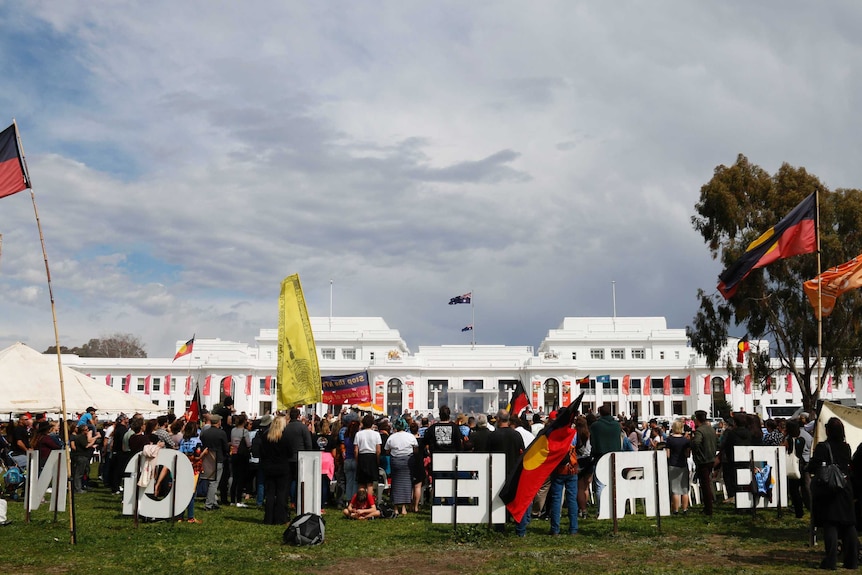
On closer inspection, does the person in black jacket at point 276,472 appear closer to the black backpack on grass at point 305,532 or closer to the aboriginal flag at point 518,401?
the black backpack on grass at point 305,532

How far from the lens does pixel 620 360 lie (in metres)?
95.2

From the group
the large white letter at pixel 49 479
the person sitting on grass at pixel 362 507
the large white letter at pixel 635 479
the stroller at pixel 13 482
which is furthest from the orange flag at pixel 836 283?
the stroller at pixel 13 482

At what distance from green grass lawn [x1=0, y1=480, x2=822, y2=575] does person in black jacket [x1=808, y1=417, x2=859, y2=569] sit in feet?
1.37

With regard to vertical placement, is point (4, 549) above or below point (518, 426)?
below

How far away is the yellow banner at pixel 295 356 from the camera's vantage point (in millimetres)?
13805

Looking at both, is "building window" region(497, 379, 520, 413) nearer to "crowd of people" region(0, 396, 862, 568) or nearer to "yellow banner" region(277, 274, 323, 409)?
"crowd of people" region(0, 396, 862, 568)

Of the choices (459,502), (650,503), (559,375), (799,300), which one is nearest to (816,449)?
(650,503)

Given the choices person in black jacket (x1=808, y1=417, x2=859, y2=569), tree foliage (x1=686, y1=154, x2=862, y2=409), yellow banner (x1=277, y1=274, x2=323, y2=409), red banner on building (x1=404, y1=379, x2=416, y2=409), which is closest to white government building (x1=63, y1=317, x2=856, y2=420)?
red banner on building (x1=404, y1=379, x2=416, y2=409)

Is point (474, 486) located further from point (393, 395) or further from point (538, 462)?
→ point (393, 395)

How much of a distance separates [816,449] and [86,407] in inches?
776

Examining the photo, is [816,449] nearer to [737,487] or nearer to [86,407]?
[737,487]

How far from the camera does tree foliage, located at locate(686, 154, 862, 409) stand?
119 ft

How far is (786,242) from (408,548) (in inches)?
414

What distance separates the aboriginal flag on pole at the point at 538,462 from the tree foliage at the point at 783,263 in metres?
27.8
